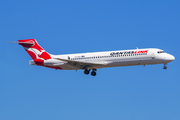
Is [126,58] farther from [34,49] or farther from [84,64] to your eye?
[34,49]

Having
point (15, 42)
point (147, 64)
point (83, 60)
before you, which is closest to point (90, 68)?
point (83, 60)

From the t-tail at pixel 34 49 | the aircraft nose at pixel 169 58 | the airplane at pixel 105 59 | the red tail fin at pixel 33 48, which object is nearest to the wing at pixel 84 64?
the airplane at pixel 105 59

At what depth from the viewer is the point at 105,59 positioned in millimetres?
47875

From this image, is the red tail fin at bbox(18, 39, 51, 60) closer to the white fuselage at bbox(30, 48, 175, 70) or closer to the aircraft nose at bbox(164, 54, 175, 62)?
the white fuselage at bbox(30, 48, 175, 70)

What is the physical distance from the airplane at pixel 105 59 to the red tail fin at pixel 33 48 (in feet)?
5.54

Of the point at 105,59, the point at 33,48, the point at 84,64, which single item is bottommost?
the point at 84,64

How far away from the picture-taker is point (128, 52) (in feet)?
155

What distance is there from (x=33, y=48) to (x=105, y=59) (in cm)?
1457

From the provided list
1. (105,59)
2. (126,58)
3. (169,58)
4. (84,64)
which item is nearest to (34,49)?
(84,64)

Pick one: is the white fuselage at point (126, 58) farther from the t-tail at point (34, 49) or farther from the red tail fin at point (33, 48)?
the red tail fin at point (33, 48)

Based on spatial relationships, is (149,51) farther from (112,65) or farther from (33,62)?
(33,62)

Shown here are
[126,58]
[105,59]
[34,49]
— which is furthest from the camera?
[34,49]

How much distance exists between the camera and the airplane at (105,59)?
46.8 m

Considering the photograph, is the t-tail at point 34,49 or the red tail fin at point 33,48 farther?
the red tail fin at point 33,48
